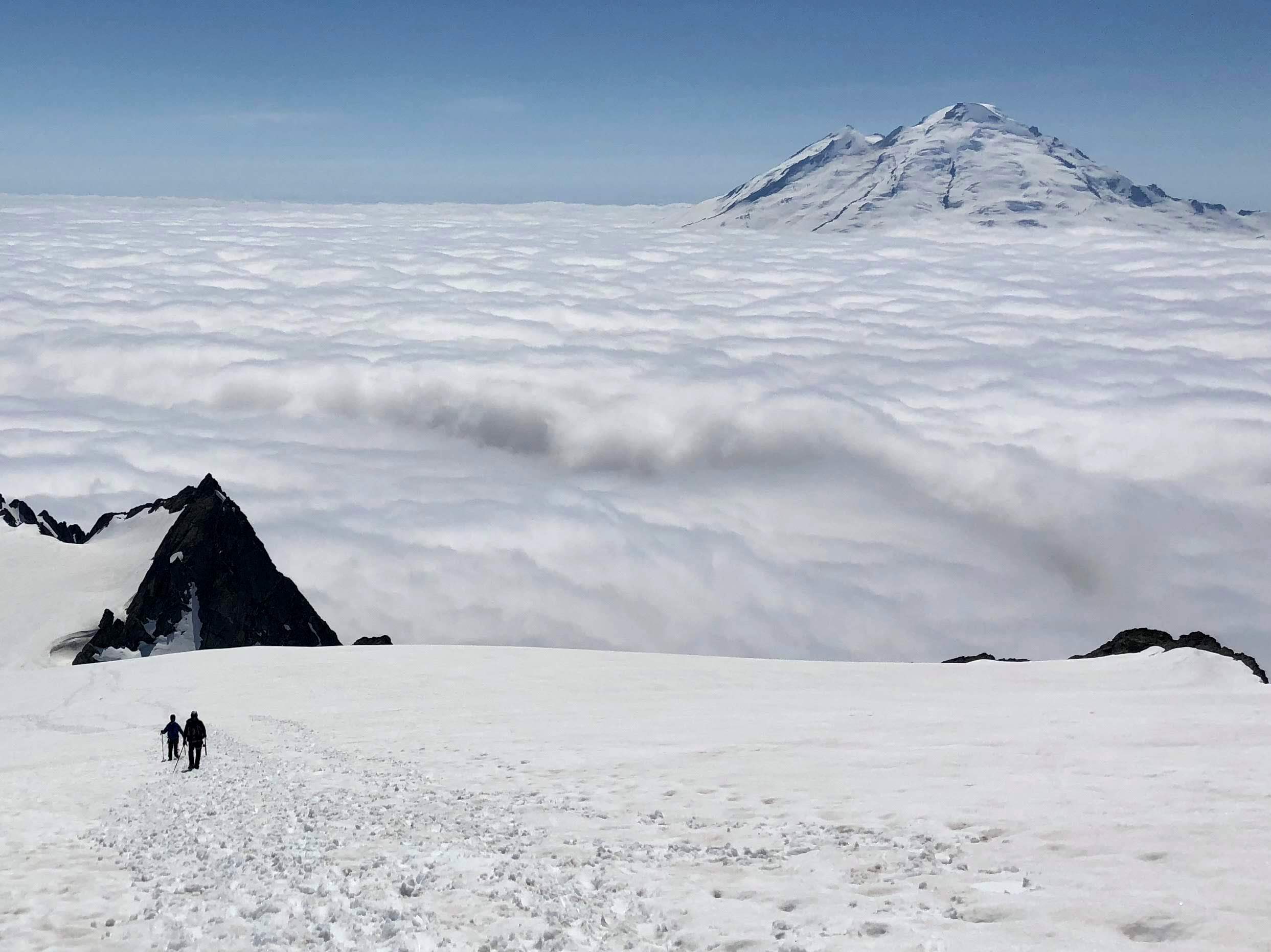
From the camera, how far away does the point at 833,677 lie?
36.0 meters

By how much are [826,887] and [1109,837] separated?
12.1 feet

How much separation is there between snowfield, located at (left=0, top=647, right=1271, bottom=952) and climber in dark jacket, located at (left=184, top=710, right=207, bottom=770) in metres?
0.32

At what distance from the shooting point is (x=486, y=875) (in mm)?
12352

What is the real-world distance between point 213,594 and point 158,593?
13.1ft

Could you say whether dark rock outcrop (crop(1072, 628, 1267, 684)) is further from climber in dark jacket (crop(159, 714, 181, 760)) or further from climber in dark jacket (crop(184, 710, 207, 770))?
climber in dark jacket (crop(159, 714, 181, 760))

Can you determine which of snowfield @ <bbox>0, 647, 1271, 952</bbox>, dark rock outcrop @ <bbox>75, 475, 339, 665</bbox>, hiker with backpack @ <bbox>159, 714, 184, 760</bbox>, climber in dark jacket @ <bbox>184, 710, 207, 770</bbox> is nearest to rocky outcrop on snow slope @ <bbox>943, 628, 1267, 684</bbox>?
snowfield @ <bbox>0, 647, 1271, 952</bbox>

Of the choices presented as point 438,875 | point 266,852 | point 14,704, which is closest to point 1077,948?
point 438,875

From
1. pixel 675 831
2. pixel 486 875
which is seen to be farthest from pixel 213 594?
pixel 486 875

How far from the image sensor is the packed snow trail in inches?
414

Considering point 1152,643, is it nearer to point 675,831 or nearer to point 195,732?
point 675,831

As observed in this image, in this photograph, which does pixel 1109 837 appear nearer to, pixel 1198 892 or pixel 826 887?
pixel 1198 892

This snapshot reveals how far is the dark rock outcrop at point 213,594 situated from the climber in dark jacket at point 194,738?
54526mm

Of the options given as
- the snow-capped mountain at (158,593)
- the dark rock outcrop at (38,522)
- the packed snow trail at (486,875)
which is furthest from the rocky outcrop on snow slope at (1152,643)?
the dark rock outcrop at (38,522)

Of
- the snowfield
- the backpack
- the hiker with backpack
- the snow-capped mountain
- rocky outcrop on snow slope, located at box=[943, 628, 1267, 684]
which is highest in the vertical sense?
the snowfield
